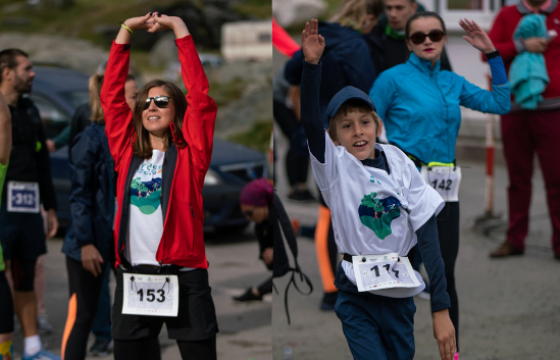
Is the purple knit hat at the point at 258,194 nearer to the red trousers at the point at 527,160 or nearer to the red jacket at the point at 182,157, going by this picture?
the red jacket at the point at 182,157

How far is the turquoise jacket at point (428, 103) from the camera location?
→ 4105 mm

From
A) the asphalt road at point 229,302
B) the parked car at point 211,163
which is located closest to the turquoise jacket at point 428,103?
the asphalt road at point 229,302

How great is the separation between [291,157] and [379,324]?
6.19 metres

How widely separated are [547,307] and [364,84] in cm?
209

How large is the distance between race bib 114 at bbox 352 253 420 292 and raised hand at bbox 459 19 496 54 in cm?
127

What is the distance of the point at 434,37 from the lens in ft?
13.5

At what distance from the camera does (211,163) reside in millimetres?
8211

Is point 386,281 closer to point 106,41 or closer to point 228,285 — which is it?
point 228,285

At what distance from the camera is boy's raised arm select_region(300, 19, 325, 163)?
3191 mm

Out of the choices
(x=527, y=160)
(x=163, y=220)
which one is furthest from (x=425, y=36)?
(x=527, y=160)

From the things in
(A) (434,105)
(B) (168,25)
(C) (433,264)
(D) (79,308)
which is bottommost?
(D) (79,308)

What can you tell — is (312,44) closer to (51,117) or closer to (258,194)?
(258,194)

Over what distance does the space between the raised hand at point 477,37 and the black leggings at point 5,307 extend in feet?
8.50

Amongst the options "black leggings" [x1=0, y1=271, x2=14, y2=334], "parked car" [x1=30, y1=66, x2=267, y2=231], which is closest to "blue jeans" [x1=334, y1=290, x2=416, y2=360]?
"black leggings" [x1=0, y1=271, x2=14, y2=334]
